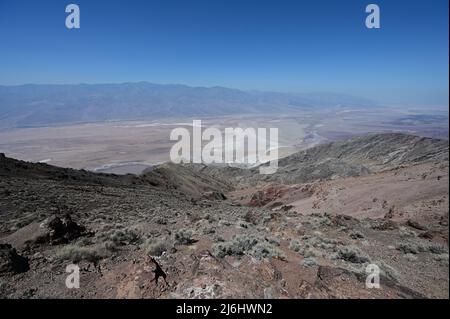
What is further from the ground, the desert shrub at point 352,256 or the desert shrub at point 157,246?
the desert shrub at point 157,246

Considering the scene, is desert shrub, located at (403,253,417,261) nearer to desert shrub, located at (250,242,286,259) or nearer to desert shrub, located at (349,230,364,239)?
desert shrub, located at (349,230,364,239)

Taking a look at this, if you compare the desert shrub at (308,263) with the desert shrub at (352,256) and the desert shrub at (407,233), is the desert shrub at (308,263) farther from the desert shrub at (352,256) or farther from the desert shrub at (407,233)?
the desert shrub at (407,233)

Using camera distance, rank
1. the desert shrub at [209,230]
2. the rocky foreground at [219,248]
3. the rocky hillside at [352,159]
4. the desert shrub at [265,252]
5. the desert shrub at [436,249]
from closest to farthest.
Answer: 1. the rocky foreground at [219,248]
2. the desert shrub at [265,252]
3. the desert shrub at [436,249]
4. the desert shrub at [209,230]
5. the rocky hillside at [352,159]

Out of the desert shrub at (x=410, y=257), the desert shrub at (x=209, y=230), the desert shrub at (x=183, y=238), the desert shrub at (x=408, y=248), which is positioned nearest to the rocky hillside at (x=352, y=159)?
the desert shrub at (x=408, y=248)

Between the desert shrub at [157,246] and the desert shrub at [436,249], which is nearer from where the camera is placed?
the desert shrub at [436,249]

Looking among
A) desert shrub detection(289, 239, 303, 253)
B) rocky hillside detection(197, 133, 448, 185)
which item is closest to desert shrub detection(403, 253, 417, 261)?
desert shrub detection(289, 239, 303, 253)

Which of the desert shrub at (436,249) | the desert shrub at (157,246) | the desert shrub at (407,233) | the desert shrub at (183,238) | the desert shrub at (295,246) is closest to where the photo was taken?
the desert shrub at (436,249)
